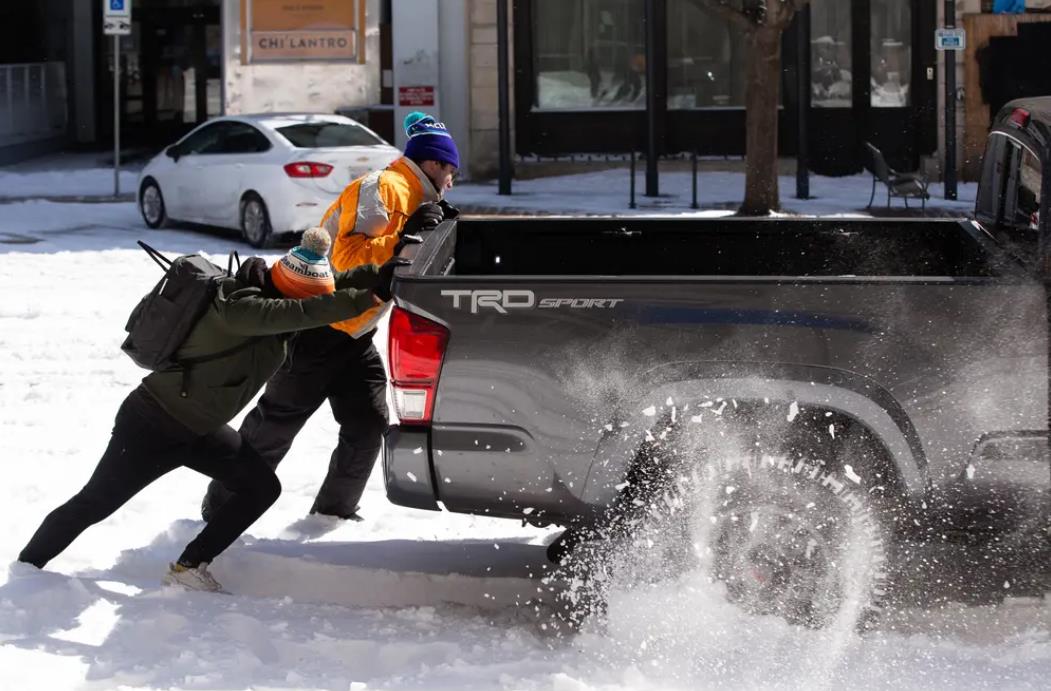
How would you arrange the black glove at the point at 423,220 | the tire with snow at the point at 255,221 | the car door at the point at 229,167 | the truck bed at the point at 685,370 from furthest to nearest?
the car door at the point at 229,167
the tire with snow at the point at 255,221
the black glove at the point at 423,220
the truck bed at the point at 685,370

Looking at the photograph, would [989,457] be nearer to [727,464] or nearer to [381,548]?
[727,464]

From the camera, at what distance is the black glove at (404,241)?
5859mm

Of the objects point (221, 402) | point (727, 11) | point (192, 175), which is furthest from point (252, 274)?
point (727, 11)

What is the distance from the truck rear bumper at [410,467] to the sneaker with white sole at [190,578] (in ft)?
3.33

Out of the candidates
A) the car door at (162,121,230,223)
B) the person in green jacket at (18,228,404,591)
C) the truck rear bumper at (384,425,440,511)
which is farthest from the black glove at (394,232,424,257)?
the car door at (162,121,230,223)

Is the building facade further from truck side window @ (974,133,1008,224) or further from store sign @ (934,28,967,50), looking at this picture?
truck side window @ (974,133,1008,224)

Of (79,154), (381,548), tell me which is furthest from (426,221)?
(79,154)

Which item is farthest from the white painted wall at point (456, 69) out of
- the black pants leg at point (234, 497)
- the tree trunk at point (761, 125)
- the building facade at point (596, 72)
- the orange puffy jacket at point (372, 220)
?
the black pants leg at point (234, 497)

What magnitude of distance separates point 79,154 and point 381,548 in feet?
80.7

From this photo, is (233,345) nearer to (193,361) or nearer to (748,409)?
(193,361)

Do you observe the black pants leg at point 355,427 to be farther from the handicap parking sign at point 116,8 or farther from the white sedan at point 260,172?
the handicap parking sign at point 116,8

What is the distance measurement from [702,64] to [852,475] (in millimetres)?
20546

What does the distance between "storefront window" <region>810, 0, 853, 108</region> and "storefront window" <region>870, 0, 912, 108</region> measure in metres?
0.40

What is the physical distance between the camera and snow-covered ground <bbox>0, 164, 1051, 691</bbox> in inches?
195
